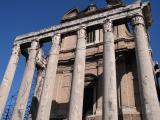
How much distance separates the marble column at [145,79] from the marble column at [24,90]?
7649mm

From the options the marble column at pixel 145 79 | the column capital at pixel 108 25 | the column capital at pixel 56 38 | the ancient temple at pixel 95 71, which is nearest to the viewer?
the marble column at pixel 145 79

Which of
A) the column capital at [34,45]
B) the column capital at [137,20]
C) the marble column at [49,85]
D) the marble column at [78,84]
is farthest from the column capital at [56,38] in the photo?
the column capital at [137,20]

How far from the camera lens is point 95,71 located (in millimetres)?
20312

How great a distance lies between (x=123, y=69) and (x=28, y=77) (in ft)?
23.5

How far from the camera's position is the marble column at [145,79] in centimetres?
1224

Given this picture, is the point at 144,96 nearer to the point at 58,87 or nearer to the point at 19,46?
the point at 58,87

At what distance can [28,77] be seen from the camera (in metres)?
17.6

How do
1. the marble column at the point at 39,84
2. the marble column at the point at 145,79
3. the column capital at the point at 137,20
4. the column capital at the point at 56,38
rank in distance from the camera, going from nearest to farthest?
the marble column at the point at 145,79, the column capital at the point at 137,20, the column capital at the point at 56,38, the marble column at the point at 39,84

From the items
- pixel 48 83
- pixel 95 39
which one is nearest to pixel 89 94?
pixel 48 83

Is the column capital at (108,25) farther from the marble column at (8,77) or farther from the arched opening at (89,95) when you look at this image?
the marble column at (8,77)

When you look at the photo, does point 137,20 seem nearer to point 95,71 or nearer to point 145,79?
point 145,79

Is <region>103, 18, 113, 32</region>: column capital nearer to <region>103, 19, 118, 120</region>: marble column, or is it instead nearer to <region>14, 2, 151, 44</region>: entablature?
<region>103, 19, 118, 120</region>: marble column

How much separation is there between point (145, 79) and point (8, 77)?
10.2 m

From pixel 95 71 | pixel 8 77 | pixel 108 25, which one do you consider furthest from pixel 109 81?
pixel 8 77
